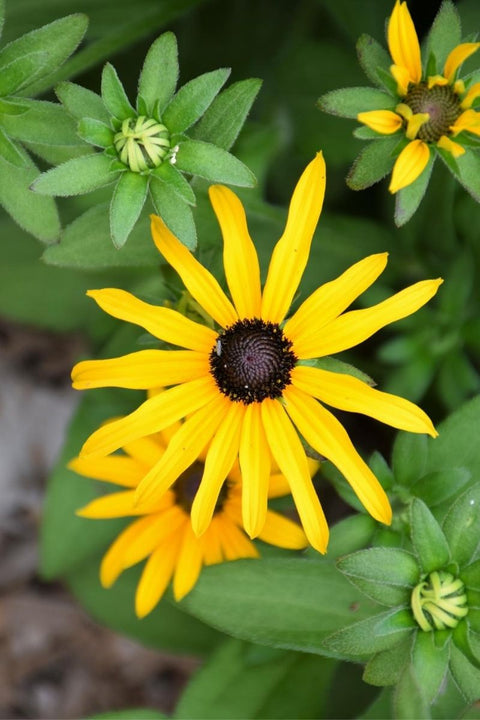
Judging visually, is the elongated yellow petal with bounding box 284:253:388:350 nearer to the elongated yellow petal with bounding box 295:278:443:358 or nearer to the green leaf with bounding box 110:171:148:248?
→ the elongated yellow petal with bounding box 295:278:443:358

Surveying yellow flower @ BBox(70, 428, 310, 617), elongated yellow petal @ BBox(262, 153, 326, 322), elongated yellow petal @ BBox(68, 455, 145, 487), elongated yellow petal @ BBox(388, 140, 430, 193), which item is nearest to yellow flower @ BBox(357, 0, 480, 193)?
elongated yellow petal @ BBox(388, 140, 430, 193)

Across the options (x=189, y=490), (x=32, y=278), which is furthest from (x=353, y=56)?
(x=189, y=490)

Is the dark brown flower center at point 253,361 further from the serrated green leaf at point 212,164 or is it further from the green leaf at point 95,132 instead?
the green leaf at point 95,132

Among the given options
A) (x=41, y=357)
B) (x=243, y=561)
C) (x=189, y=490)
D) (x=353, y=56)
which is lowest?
(x=243, y=561)

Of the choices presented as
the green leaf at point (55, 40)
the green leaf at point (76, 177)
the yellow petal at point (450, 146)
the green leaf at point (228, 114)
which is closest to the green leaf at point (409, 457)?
the yellow petal at point (450, 146)

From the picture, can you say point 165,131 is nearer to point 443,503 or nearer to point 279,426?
point 279,426

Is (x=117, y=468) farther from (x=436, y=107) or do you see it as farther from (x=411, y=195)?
(x=436, y=107)
